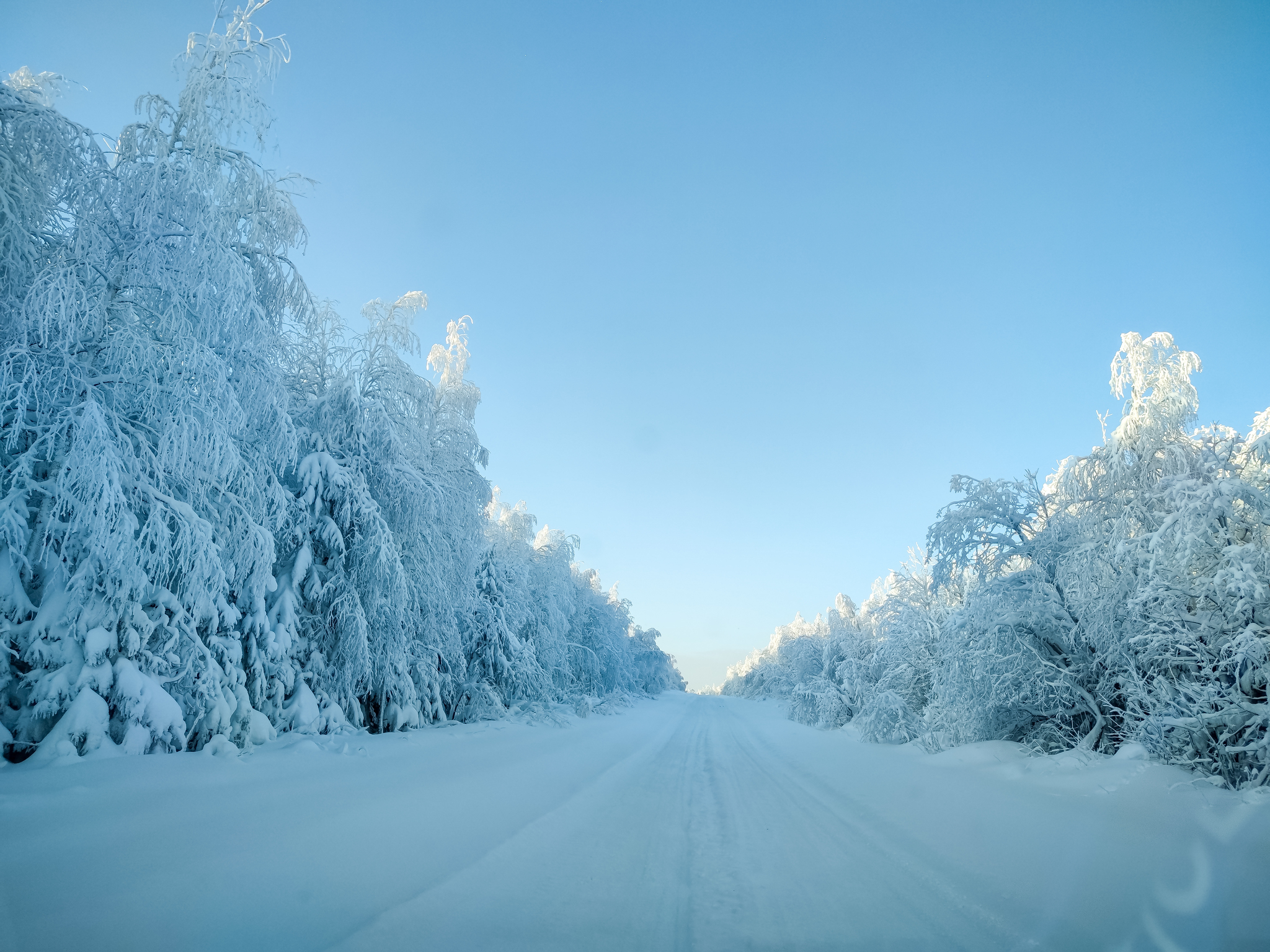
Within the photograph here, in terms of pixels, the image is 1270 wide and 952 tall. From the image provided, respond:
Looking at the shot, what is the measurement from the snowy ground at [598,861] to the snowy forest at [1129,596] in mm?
945

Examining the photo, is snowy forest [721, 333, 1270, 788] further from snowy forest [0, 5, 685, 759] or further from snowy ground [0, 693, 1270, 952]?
snowy forest [0, 5, 685, 759]

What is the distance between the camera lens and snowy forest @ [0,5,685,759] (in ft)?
20.6

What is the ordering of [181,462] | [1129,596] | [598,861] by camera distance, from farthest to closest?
[1129,596], [181,462], [598,861]

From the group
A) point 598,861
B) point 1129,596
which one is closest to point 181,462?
point 598,861

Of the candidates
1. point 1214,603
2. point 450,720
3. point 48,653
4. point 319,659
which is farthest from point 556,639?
point 1214,603

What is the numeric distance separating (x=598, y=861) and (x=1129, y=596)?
8.00 m

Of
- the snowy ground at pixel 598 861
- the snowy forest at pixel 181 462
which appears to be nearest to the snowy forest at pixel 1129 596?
the snowy ground at pixel 598 861

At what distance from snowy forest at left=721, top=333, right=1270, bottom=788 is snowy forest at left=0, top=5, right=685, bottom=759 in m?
10.5

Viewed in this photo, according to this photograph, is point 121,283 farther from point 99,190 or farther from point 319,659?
point 319,659

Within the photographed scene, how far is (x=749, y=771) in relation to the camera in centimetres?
1055

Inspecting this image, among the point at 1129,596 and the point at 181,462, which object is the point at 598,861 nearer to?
the point at 181,462

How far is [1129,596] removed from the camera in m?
8.09

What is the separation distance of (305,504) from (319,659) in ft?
9.33

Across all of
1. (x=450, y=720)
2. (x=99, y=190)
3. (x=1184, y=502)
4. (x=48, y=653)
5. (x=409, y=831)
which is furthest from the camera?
(x=450, y=720)
